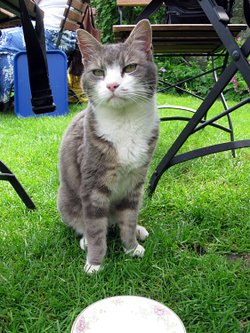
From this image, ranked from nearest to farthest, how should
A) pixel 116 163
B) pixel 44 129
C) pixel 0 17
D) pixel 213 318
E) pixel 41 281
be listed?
pixel 213 318 < pixel 41 281 < pixel 116 163 < pixel 0 17 < pixel 44 129

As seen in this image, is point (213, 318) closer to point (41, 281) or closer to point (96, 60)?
point (41, 281)

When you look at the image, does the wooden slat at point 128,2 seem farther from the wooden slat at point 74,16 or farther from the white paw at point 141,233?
the white paw at point 141,233

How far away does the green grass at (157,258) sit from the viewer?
102cm

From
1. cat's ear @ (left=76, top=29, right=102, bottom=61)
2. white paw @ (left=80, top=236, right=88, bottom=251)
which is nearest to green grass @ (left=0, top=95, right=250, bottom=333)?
white paw @ (left=80, top=236, right=88, bottom=251)

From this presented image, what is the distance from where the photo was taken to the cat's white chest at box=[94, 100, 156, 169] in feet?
4.17

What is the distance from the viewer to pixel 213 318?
0.98 m

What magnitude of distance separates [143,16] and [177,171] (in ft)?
2.86

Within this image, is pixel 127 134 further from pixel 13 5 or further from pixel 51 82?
pixel 51 82

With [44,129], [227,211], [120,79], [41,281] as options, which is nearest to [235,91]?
[44,129]

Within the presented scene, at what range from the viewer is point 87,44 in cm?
134

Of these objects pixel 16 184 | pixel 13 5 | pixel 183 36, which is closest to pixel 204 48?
pixel 183 36

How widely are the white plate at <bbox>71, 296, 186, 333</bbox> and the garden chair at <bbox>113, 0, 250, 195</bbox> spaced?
A: 2.34 feet

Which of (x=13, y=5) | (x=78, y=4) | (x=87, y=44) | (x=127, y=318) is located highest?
(x=13, y=5)

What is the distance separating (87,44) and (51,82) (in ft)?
8.53
